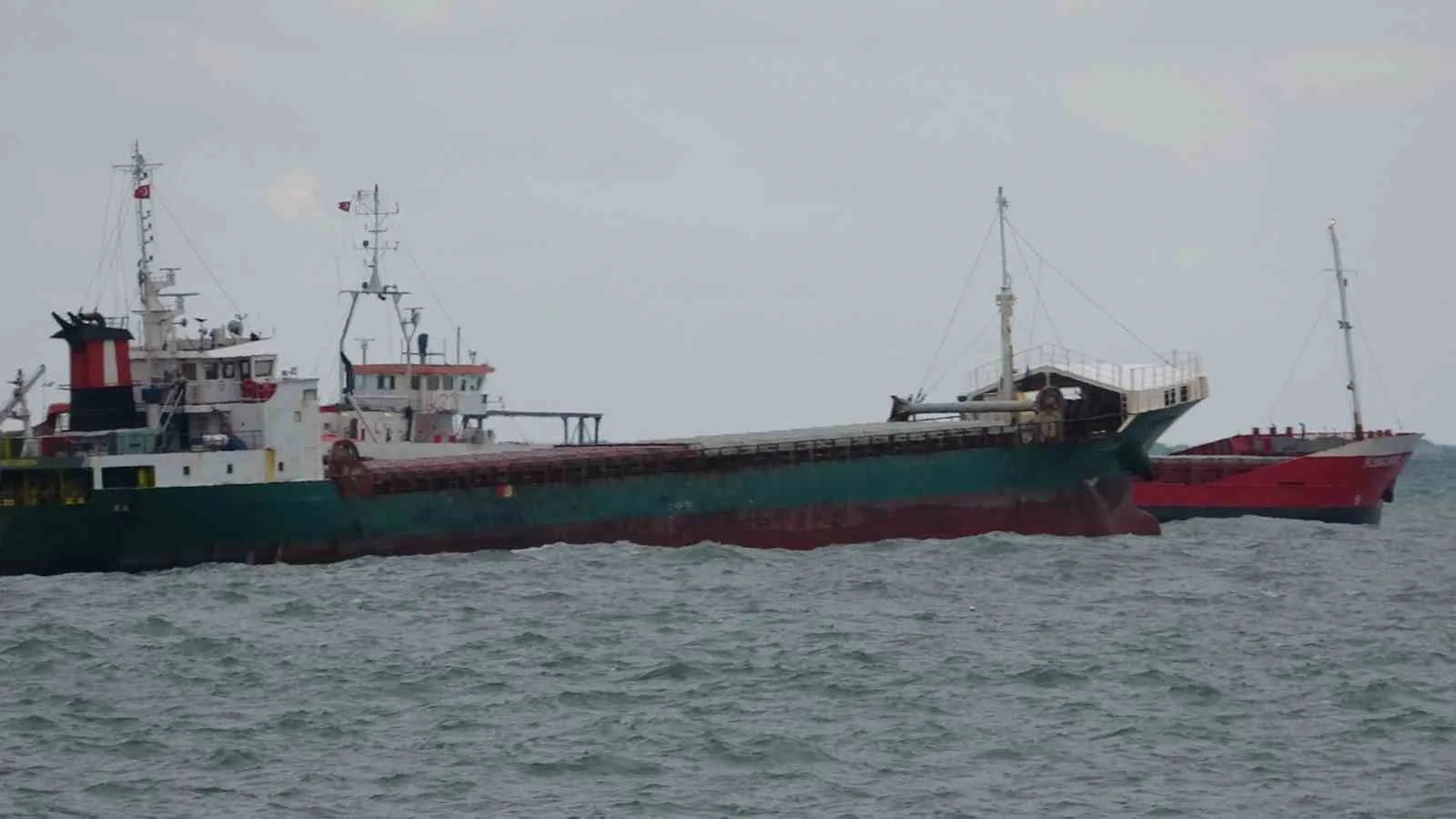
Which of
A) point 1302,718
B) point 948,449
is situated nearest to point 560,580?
point 948,449

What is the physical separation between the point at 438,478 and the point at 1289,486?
96.8 feet

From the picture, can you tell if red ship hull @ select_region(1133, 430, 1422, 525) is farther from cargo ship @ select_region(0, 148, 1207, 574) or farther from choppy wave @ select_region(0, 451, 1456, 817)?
choppy wave @ select_region(0, 451, 1456, 817)

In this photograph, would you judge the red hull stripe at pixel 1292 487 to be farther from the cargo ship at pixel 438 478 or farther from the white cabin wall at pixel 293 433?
the white cabin wall at pixel 293 433

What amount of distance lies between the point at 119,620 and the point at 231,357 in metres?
11.7

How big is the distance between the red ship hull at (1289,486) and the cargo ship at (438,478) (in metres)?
11.4

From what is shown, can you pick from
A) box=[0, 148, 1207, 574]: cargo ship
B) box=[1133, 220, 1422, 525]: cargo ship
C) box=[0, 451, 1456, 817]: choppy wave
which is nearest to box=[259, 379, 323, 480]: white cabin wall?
box=[0, 148, 1207, 574]: cargo ship

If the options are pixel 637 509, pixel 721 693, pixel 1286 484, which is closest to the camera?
pixel 721 693

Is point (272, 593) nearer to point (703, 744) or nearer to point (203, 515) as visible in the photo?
point (203, 515)

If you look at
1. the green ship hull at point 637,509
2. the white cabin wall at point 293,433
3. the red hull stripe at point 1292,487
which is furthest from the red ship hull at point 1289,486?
the white cabin wall at point 293,433

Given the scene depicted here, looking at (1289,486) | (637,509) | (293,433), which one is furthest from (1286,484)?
(293,433)

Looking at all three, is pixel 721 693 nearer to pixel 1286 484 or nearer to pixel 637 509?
pixel 637 509

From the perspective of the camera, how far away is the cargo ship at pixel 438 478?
40.7 metres

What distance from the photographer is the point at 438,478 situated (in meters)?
43.7

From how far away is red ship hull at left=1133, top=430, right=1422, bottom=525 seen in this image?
62125 millimetres
